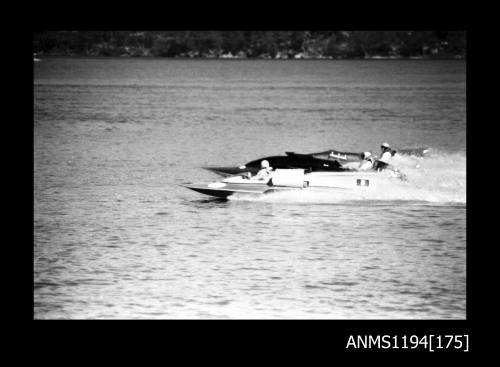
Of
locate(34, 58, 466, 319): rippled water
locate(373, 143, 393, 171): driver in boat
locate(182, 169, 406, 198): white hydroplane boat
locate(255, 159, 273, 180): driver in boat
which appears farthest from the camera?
locate(373, 143, 393, 171): driver in boat

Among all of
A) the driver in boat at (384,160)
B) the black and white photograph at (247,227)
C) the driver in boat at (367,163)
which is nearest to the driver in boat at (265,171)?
the black and white photograph at (247,227)

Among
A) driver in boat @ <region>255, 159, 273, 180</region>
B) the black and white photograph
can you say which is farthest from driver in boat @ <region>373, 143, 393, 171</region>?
driver in boat @ <region>255, 159, 273, 180</region>

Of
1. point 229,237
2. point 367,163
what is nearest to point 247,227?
point 229,237

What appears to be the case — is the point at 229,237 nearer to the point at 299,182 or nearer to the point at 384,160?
the point at 299,182

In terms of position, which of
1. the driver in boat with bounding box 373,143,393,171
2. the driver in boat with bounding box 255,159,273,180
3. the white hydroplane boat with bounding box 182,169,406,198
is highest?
the driver in boat with bounding box 373,143,393,171

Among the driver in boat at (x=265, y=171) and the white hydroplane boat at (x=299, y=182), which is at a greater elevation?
the driver in boat at (x=265, y=171)

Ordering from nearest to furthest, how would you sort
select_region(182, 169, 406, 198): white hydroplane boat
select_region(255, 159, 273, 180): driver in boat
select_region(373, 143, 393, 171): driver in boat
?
select_region(255, 159, 273, 180): driver in boat
select_region(182, 169, 406, 198): white hydroplane boat
select_region(373, 143, 393, 171): driver in boat

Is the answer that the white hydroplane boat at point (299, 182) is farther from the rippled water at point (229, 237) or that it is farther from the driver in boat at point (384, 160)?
the rippled water at point (229, 237)

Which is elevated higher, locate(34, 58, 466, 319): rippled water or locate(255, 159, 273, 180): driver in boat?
locate(255, 159, 273, 180): driver in boat

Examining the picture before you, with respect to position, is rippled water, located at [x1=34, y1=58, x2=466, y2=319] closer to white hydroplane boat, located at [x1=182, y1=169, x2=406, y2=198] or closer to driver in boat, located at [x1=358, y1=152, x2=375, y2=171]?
white hydroplane boat, located at [x1=182, y1=169, x2=406, y2=198]

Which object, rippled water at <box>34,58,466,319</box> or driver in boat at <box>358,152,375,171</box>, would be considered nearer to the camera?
rippled water at <box>34,58,466,319</box>

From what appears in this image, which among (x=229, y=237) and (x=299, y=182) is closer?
(x=229, y=237)
